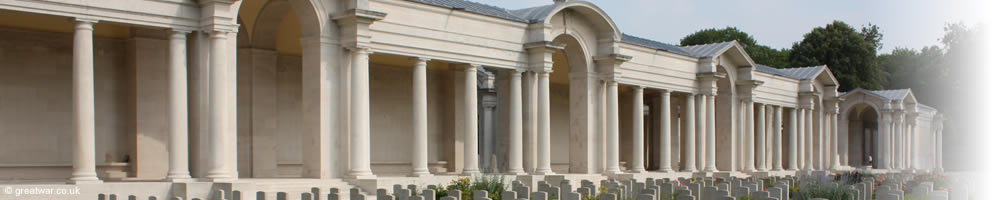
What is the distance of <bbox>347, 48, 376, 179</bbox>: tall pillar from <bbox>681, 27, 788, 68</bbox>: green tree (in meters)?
59.2

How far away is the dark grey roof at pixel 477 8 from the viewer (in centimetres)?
3069

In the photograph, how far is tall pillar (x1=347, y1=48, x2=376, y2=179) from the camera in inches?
1080

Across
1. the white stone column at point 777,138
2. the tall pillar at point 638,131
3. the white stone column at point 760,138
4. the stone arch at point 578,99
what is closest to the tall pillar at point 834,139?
the white stone column at point 777,138

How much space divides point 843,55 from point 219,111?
64.2 meters

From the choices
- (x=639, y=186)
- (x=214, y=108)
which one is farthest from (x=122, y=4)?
(x=639, y=186)

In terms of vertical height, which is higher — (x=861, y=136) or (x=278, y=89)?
(x=278, y=89)

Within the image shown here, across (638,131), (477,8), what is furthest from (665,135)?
(477,8)

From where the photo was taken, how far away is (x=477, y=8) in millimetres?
32938

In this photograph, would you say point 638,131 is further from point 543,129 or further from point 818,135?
point 818,135

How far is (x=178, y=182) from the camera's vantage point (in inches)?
916

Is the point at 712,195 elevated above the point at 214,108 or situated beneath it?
situated beneath

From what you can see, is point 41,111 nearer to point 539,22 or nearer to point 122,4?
point 122,4

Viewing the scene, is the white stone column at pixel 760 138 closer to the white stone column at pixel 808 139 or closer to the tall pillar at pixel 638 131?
the white stone column at pixel 808 139

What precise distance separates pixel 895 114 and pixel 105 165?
47.6m
